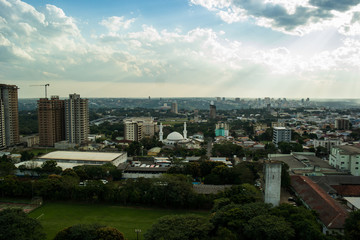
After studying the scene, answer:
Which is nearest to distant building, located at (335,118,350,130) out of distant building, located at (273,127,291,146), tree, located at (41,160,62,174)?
distant building, located at (273,127,291,146)

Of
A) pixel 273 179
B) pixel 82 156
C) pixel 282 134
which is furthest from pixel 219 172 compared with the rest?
pixel 282 134

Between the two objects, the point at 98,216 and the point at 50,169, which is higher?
the point at 50,169

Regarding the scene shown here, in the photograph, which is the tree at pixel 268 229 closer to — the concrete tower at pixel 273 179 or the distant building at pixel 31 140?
the concrete tower at pixel 273 179

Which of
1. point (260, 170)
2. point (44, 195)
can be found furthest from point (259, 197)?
point (44, 195)

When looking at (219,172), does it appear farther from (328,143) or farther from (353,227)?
(328,143)

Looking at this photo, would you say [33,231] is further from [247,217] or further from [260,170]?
[260,170]

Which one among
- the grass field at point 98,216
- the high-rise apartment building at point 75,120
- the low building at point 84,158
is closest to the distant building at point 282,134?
the low building at point 84,158
